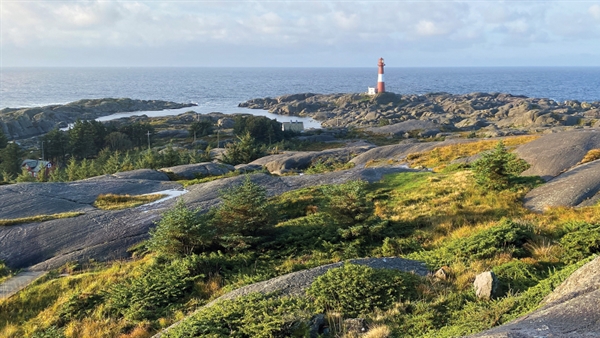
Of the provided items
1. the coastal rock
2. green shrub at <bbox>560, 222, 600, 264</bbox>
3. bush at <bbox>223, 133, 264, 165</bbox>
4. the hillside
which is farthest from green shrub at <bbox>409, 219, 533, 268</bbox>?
bush at <bbox>223, 133, 264, 165</bbox>

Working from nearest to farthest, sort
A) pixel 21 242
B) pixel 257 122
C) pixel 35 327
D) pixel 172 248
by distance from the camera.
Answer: pixel 35 327
pixel 172 248
pixel 21 242
pixel 257 122

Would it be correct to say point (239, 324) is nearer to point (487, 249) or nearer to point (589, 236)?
point (487, 249)

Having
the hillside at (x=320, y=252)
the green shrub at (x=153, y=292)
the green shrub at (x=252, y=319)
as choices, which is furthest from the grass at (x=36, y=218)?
the green shrub at (x=252, y=319)

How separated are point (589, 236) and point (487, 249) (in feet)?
8.77

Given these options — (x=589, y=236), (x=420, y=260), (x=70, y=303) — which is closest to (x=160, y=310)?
(x=70, y=303)

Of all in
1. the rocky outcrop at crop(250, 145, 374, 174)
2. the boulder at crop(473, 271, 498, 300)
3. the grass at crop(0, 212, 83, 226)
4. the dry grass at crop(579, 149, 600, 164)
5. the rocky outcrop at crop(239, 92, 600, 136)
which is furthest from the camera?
the rocky outcrop at crop(239, 92, 600, 136)

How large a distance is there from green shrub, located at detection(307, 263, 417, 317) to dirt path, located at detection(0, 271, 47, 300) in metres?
11.3

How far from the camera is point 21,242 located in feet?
62.6

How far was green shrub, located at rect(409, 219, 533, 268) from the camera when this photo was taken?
41.6 feet

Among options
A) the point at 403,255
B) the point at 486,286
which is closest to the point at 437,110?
the point at 403,255

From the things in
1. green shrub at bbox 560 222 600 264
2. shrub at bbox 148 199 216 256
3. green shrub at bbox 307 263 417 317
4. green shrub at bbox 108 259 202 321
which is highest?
green shrub at bbox 560 222 600 264

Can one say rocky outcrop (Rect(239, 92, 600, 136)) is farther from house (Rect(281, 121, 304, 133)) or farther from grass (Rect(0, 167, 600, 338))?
grass (Rect(0, 167, 600, 338))

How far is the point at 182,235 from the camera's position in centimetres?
1591

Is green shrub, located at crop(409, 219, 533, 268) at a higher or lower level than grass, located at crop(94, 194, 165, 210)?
higher
